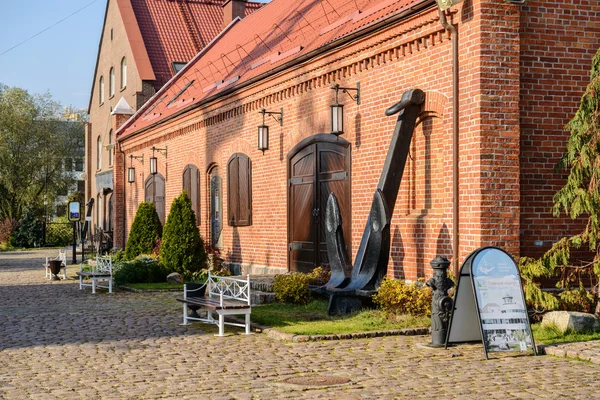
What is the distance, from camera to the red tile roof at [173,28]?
34.3 m

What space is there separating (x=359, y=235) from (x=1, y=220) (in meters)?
40.2

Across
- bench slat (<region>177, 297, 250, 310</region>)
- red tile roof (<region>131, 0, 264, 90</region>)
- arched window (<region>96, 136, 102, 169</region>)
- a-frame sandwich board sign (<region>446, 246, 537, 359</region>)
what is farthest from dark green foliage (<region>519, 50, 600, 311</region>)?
arched window (<region>96, 136, 102, 169</region>)

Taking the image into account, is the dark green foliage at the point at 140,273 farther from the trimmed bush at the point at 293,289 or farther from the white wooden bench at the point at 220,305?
the white wooden bench at the point at 220,305

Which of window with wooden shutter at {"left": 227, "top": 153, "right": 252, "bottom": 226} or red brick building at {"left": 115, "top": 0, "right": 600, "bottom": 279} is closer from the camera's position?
red brick building at {"left": 115, "top": 0, "right": 600, "bottom": 279}

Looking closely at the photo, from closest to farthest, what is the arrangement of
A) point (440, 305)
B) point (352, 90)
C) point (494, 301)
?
point (494, 301) < point (440, 305) < point (352, 90)

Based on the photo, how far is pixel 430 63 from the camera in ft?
41.6

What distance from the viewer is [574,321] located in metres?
10.0

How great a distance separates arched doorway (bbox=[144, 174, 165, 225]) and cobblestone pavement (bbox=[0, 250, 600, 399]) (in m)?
14.6

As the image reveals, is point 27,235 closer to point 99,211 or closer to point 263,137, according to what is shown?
point 99,211

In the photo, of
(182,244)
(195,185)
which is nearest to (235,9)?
(195,185)

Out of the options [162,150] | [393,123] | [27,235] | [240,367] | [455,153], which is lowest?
[240,367]

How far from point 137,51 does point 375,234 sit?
23919 mm

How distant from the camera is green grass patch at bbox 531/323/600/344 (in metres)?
9.62

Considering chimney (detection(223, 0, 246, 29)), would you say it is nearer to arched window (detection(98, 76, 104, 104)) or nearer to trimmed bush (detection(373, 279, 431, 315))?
arched window (detection(98, 76, 104, 104))
